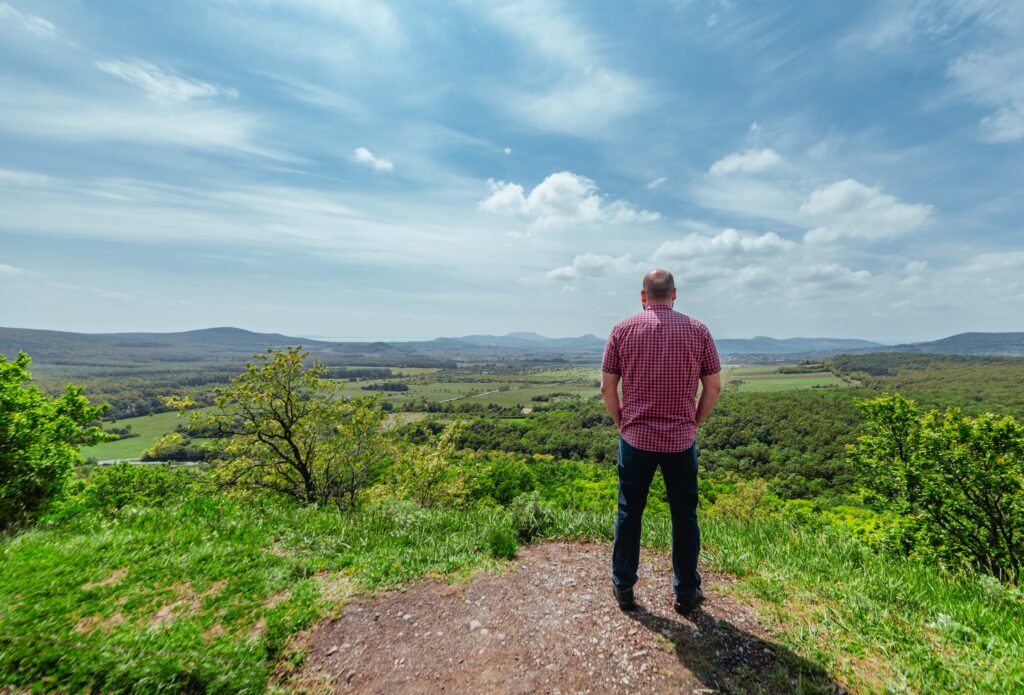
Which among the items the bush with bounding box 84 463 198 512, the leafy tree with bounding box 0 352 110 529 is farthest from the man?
the bush with bounding box 84 463 198 512

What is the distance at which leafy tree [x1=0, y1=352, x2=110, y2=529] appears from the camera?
6070 mm

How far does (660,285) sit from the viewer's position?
4.01 metres

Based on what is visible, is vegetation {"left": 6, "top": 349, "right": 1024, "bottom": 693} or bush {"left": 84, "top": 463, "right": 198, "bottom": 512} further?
bush {"left": 84, "top": 463, "right": 198, "bottom": 512}

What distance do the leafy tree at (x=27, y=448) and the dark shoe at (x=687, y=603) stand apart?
8873mm

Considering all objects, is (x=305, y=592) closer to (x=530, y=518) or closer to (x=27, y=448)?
(x=530, y=518)

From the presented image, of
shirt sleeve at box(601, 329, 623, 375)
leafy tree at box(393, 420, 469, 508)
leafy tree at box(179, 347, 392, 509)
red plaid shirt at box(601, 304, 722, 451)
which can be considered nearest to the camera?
red plaid shirt at box(601, 304, 722, 451)

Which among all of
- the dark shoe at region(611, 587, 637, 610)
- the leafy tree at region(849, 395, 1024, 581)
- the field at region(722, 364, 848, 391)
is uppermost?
the dark shoe at region(611, 587, 637, 610)

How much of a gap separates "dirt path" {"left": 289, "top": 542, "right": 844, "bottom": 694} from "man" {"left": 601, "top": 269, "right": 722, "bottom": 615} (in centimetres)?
38

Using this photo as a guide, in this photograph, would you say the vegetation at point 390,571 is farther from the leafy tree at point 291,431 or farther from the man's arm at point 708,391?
the man's arm at point 708,391

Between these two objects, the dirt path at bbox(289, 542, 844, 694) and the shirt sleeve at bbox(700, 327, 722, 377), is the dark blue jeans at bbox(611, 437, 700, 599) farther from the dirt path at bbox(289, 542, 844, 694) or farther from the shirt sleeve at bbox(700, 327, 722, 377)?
the shirt sleeve at bbox(700, 327, 722, 377)

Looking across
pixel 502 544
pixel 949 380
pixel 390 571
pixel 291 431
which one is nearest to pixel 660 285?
pixel 502 544

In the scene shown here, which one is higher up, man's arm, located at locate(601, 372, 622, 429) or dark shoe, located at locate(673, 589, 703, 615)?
man's arm, located at locate(601, 372, 622, 429)

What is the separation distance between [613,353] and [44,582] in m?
6.16

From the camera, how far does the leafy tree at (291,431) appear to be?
1453 centimetres
